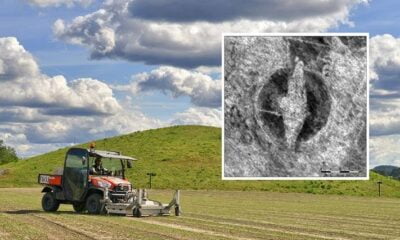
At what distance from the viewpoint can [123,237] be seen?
19.1m

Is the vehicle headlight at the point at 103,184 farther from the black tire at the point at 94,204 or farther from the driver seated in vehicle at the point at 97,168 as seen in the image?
the driver seated in vehicle at the point at 97,168

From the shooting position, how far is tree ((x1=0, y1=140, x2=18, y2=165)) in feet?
515

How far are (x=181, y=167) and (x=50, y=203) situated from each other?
6583cm

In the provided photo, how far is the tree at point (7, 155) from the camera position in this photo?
157 meters

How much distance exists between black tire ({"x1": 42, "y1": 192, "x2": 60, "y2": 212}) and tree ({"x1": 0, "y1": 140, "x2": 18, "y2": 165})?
129 meters

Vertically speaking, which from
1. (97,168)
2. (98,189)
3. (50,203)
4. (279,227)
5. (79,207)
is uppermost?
(97,168)

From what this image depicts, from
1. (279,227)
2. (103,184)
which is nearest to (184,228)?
(279,227)

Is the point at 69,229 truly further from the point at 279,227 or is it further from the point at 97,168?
the point at 97,168

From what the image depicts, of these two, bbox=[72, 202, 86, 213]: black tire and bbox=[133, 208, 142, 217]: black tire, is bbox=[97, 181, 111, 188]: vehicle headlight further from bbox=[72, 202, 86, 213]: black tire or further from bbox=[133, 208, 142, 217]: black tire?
bbox=[72, 202, 86, 213]: black tire

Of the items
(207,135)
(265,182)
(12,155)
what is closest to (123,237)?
(265,182)

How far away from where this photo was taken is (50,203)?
29.9 m

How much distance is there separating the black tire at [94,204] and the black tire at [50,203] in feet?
6.88

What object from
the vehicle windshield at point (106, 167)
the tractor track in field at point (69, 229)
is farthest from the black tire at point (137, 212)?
the tractor track in field at point (69, 229)

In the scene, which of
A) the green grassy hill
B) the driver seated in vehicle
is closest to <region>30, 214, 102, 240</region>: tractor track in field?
the driver seated in vehicle
